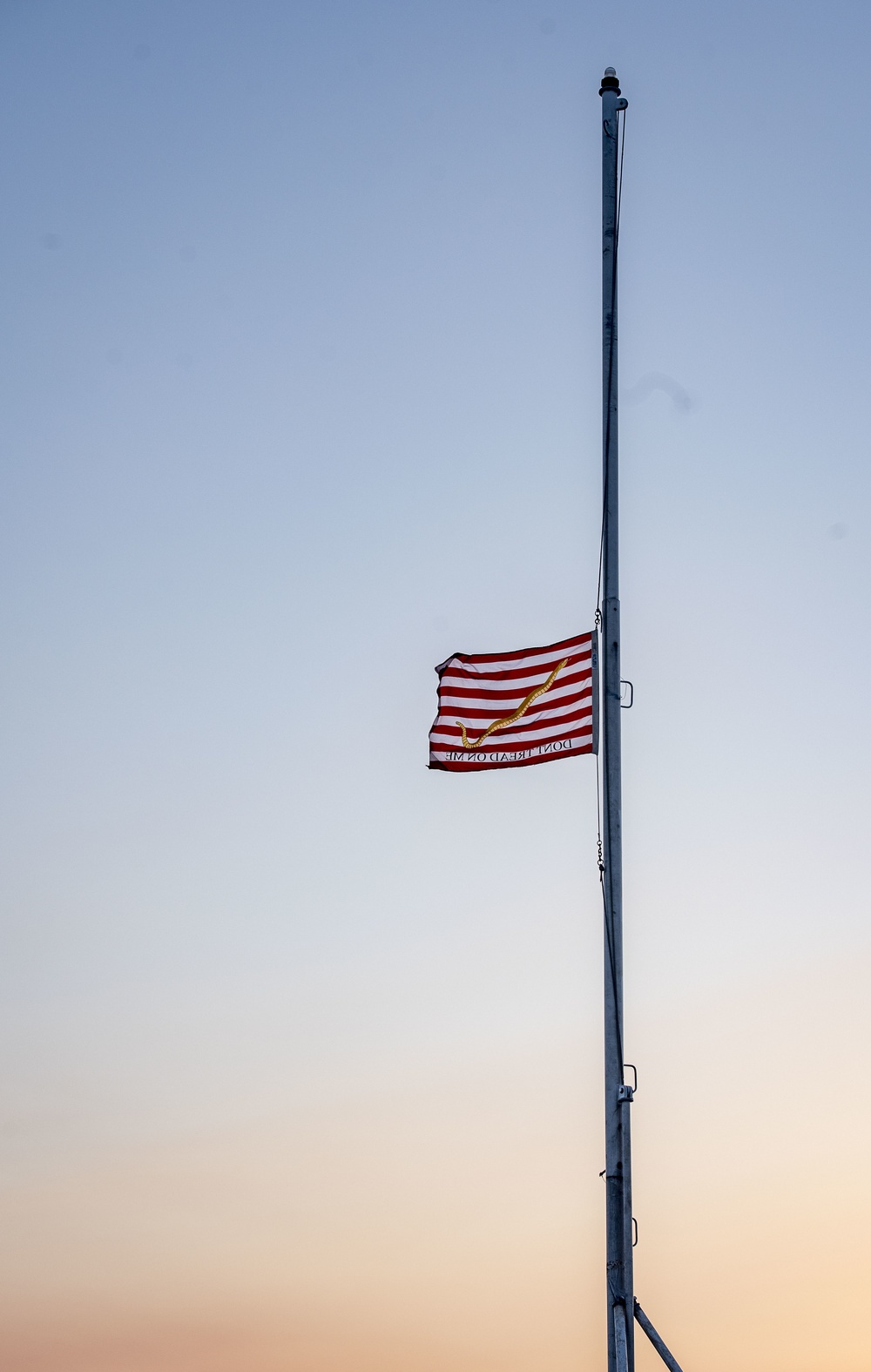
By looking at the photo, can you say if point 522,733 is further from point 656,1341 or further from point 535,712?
point 656,1341

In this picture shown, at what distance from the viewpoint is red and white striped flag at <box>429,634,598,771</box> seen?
60.5ft

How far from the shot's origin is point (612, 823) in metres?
17.4

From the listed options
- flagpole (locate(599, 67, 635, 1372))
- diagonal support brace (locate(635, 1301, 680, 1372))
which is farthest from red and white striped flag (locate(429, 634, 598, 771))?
diagonal support brace (locate(635, 1301, 680, 1372))

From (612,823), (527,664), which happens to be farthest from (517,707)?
(612,823)

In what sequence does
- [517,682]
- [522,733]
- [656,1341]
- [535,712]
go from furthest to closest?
[517,682] < [522,733] < [535,712] < [656,1341]

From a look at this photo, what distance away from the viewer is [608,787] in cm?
1758

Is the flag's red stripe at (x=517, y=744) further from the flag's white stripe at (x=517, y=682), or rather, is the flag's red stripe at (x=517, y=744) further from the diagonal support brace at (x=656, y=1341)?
the diagonal support brace at (x=656, y=1341)

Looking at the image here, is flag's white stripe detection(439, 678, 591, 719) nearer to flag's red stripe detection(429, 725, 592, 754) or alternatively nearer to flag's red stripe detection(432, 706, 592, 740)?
flag's red stripe detection(432, 706, 592, 740)

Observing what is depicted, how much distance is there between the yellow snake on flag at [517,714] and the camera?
18.8 metres

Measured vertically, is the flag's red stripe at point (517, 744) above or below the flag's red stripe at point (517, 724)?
below

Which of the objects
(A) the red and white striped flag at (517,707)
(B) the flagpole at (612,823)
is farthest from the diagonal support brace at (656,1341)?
(A) the red and white striped flag at (517,707)

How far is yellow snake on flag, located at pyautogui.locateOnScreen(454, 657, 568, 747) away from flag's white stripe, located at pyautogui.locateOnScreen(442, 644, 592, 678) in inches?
3.7

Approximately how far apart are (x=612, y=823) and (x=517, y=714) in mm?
2032

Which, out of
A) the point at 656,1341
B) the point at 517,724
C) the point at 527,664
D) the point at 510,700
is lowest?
the point at 656,1341
